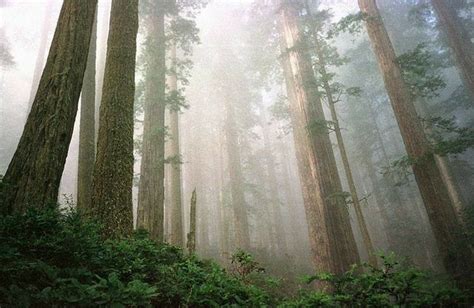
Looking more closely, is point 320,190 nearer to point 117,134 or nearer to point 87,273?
point 117,134

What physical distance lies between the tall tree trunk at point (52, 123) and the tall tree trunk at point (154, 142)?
426cm

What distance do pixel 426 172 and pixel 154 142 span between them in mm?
7720

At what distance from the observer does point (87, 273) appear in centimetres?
263

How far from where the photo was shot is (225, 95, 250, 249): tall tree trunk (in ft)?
57.2

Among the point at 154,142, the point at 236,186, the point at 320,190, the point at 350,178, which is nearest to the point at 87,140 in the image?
the point at 154,142

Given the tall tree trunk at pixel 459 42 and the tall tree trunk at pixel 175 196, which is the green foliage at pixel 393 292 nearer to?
the tall tree trunk at pixel 175 196

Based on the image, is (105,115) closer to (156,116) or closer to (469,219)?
(156,116)

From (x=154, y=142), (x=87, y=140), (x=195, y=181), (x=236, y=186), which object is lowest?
(x=87, y=140)

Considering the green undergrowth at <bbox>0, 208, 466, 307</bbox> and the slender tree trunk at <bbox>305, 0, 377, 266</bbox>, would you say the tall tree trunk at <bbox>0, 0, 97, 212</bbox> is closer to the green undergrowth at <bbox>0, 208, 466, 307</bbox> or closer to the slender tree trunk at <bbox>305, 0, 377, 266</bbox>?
the green undergrowth at <bbox>0, 208, 466, 307</bbox>

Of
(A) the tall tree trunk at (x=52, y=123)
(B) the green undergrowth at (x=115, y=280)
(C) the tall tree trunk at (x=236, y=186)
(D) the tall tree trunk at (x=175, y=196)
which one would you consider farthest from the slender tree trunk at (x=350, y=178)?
(C) the tall tree trunk at (x=236, y=186)

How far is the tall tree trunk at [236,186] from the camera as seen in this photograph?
17438 mm

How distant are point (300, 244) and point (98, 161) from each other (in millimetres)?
28775

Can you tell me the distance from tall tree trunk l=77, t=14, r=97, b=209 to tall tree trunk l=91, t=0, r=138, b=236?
2.16m

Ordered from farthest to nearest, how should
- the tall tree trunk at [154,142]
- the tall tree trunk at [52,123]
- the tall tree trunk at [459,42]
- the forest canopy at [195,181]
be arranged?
the tall tree trunk at [459,42] < the tall tree trunk at [154,142] < the tall tree trunk at [52,123] < the forest canopy at [195,181]
